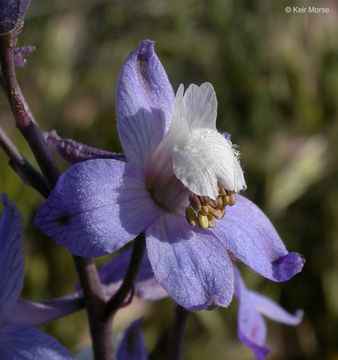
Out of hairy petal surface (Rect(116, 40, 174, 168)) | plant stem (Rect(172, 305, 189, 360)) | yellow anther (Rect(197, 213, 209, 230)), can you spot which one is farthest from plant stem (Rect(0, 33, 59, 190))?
plant stem (Rect(172, 305, 189, 360))

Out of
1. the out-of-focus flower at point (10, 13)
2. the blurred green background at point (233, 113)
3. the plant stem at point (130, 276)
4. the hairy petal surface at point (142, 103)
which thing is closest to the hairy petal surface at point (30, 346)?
the plant stem at point (130, 276)

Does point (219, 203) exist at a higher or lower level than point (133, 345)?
higher

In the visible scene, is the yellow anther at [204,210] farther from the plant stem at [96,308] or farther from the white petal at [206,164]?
the plant stem at [96,308]

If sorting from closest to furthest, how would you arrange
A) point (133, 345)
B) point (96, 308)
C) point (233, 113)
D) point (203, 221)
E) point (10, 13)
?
1. point (10, 13)
2. point (203, 221)
3. point (96, 308)
4. point (133, 345)
5. point (233, 113)

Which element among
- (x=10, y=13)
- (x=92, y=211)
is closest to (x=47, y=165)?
(x=92, y=211)

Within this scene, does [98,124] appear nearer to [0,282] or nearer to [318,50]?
[318,50]

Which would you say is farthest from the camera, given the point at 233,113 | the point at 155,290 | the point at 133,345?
the point at 233,113

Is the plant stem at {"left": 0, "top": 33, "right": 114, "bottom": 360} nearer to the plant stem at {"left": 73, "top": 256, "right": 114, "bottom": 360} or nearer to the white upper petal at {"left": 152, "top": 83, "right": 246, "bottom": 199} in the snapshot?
the plant stem at {"left": 73, "top": 256, "right": 114, "bottom": 360}

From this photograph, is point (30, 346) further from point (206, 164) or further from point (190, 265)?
point (206, 164)

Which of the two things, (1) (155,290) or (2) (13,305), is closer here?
(2) (13,305)
